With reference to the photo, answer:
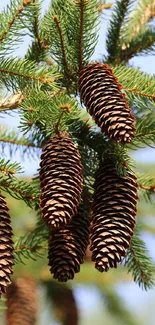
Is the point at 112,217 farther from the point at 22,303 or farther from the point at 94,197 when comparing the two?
the point at 22,303

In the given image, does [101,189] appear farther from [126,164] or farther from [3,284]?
[3,284]

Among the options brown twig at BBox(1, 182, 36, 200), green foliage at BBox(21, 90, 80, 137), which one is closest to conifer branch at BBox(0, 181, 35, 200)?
brown twig at BBox(1, 182, 36, 200)

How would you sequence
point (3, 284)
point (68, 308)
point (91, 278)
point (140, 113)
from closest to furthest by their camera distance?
point (3, 284) < point (140, 113) < point (68, 308) < point (91, 278)

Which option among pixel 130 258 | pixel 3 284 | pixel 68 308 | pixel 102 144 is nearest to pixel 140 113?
pixel 102 144

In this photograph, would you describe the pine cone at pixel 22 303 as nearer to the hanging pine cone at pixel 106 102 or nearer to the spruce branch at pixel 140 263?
the spruce branch at pixel 140 263

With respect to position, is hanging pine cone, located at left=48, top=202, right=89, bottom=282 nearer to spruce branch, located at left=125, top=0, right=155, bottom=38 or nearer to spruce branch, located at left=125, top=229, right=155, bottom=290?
spruce branch, located at left=125, top=229, right=155, bottom=290

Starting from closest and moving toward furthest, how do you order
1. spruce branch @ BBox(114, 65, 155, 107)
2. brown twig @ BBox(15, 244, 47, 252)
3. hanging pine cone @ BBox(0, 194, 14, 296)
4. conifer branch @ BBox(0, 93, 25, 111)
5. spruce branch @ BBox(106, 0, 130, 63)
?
hanging pine cone @ BBox(0, 194, 14, 296) → spruce branch @ BBox(114, 65, 155, 107) → brown twig @ BBox(15, 244, 47, 252) → conifer branch @ BBox(0, 93, 25, 111) → spruce branch @ BBox(106, 0, 130, 63)

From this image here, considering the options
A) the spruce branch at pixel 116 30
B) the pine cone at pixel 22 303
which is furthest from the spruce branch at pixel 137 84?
the pine cone at pixel 22 303

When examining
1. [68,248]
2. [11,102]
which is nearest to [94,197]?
[68,248]
